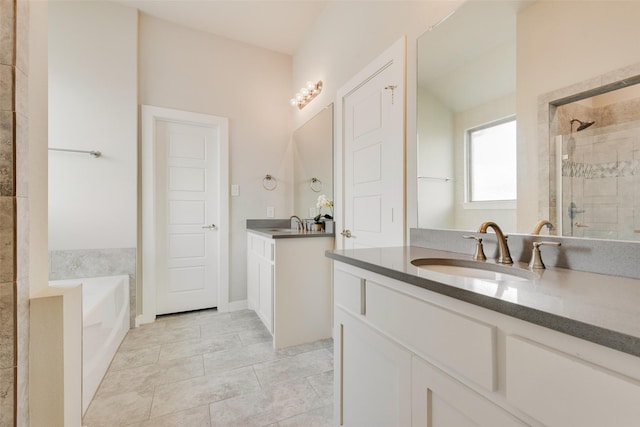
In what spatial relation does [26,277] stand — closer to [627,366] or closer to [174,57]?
[627,366]

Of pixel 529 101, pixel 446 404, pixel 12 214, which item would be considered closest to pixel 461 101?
pixel 529 101

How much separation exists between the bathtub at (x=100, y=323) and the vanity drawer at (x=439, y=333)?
136cm

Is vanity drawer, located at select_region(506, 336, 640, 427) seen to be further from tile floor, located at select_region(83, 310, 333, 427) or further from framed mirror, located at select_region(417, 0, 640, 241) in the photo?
tile floor, located at select_region(83, 310, 333, 427)

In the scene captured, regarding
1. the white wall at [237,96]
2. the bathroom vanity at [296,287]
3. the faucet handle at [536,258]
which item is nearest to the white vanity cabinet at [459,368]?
the faucet handle at [536,258]

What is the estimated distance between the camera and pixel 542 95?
1.01 metres

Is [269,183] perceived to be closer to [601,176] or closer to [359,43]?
[359,43]

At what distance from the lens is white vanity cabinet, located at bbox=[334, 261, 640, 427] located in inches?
17.2

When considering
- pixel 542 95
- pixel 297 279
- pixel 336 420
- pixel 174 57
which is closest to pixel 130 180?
pixel 174 57

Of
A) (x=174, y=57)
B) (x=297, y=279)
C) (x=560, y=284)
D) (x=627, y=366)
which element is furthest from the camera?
(x=174, y=57)

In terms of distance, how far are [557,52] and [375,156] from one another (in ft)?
3.44

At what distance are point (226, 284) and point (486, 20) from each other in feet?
9.92

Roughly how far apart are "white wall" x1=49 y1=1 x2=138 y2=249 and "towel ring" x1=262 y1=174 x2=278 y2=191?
130 cm

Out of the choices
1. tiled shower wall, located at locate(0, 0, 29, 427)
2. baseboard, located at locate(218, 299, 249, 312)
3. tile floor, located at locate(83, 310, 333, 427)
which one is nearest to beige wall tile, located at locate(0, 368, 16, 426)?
tiled shower wall, located at locate(0, 0, 29, 427)

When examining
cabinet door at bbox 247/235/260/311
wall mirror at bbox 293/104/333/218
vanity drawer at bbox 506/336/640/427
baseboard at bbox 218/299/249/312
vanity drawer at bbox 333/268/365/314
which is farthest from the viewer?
baseboard at bbox 218/299/249/312
